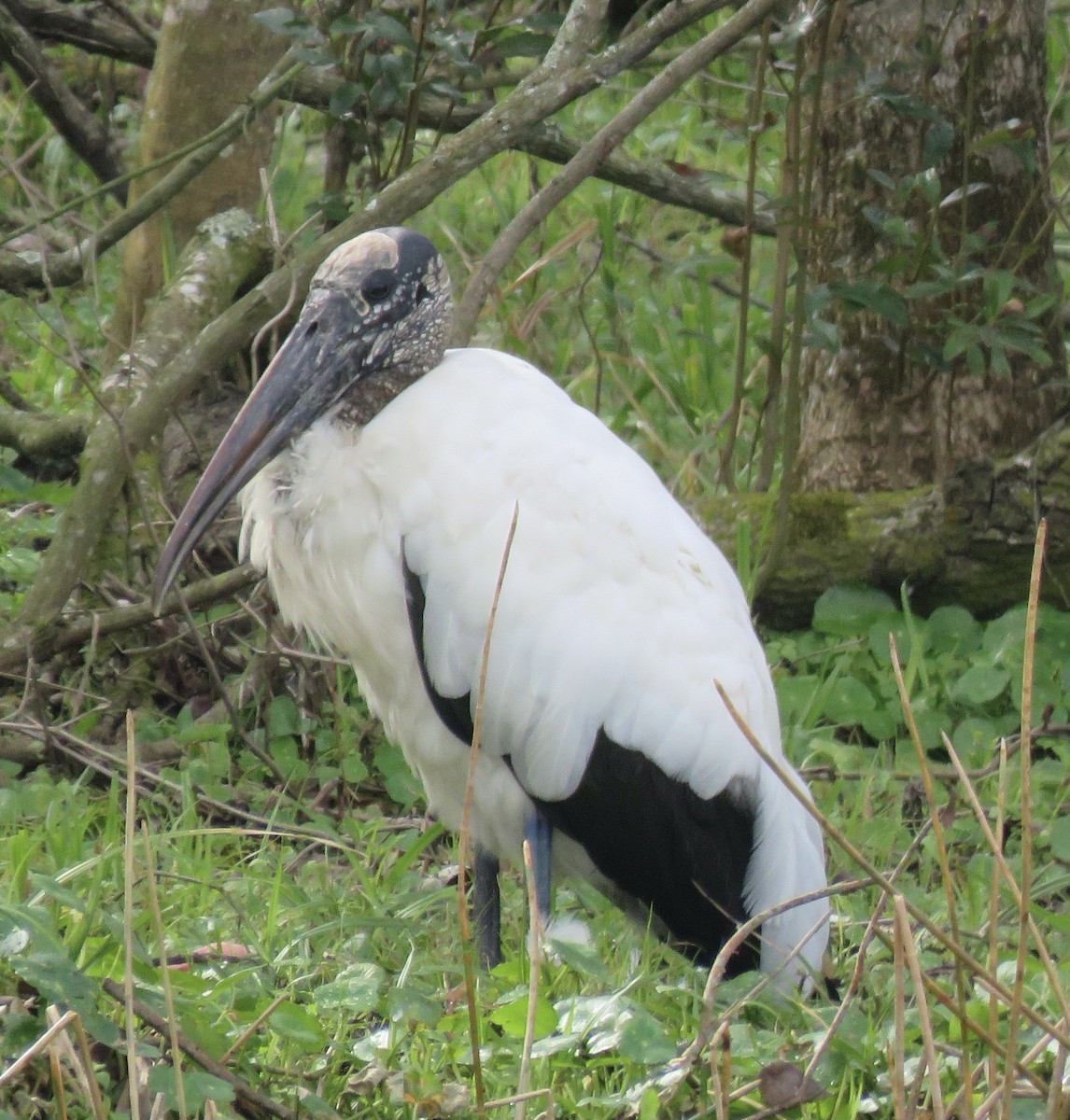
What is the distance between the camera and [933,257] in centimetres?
401

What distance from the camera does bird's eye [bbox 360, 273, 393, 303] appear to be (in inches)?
122

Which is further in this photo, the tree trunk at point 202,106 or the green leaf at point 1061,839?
the tree trunk at point 202,106

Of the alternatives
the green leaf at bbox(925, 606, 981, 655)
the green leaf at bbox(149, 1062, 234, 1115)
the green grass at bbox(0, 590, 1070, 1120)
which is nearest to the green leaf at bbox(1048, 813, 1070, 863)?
the green grass at bbox(0, 590, 1070, 1120)

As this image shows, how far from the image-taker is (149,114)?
4379 millimetres

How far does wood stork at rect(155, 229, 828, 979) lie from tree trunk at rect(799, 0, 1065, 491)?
1.18 m

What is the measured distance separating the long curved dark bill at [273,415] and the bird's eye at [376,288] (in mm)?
58

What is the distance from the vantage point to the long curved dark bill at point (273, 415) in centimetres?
291

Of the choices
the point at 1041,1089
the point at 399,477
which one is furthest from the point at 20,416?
the point at 1041,1089

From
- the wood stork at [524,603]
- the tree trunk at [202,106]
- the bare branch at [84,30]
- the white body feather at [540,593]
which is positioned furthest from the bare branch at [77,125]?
the white body feather at [540,593]

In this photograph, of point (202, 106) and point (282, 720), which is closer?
point (282, 720)

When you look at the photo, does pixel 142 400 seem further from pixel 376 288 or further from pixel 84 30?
pixel 84 30

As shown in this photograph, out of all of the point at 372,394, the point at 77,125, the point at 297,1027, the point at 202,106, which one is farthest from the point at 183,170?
the point at 297,1027

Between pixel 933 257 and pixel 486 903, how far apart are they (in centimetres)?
185

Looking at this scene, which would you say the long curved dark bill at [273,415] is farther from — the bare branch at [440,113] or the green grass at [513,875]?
the bare branch at [440,113]
